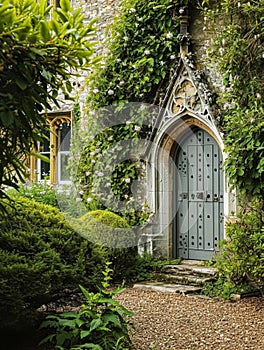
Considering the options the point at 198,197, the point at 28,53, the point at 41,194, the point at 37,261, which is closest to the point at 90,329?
the point at 37,261

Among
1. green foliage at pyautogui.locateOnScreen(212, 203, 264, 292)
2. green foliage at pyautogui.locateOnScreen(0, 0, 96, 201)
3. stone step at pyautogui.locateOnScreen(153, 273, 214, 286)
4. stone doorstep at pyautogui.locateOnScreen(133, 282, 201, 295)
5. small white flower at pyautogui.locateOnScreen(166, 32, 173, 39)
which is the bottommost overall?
stone doorstep at pyautogui.locateOnScreen(133, 282, 201, 295)

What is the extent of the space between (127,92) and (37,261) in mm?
5084

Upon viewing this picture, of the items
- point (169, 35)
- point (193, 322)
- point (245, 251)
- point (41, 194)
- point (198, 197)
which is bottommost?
point (193, 322)

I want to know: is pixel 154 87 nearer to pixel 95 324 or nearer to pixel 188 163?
→ pixel 188 163

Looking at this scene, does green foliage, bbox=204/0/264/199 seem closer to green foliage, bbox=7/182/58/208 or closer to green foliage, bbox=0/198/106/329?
green foliage, bbox=0/198/106/329

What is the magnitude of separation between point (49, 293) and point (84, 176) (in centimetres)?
507

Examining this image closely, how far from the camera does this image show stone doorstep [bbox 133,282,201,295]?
7699mm

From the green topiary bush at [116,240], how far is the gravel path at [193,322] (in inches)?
25.3

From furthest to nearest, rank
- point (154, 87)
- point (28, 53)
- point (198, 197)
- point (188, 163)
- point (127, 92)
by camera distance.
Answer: point (127, 92) → point (154, 87) → point (188, 163) → point (198, 197) → point (28, 53)

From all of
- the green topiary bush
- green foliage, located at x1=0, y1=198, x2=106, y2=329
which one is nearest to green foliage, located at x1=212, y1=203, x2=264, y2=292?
the green topiary bush

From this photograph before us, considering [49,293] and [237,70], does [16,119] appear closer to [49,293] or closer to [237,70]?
[49,293]

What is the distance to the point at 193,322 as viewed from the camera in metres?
6.21

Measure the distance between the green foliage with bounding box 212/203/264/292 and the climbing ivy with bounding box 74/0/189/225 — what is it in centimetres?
187

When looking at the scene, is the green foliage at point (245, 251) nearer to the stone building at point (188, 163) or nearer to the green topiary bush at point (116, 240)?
the stone building at point (188, 163)
